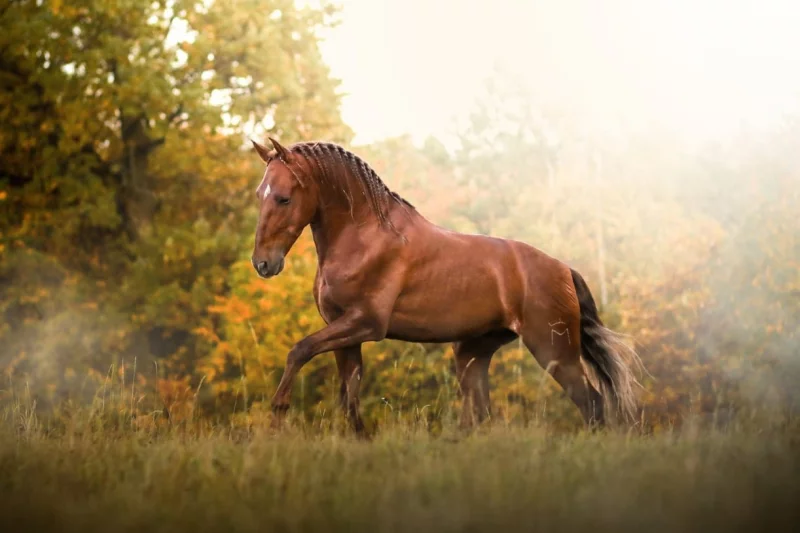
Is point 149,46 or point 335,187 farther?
point 149,46

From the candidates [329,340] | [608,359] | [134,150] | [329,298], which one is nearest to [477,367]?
[608,359]

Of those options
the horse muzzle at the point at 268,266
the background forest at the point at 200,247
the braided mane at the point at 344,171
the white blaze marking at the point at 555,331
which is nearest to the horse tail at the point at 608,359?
the white blaze marking at the point at 555,331

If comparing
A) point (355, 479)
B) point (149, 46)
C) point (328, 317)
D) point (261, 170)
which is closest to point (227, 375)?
point (261, 170)

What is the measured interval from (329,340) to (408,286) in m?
0.93

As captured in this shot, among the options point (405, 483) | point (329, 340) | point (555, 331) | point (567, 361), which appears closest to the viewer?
Answer: point (405, 483)

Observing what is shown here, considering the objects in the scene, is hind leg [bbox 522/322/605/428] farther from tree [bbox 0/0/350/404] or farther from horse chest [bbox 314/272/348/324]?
tree [bbox 0/0/350/404]

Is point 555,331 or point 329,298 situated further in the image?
point 555,331

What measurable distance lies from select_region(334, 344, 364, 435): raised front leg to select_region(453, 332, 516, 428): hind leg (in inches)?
52.9

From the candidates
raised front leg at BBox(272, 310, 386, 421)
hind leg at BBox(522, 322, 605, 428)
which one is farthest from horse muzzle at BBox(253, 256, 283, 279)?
hind leg at BBox(522, 322, 605, 428)

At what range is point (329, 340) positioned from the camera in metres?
7.24

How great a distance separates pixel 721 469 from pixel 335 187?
3913 millimetres

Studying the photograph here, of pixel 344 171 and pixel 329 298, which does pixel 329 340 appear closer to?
pixel 329 298

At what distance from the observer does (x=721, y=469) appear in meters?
4.84

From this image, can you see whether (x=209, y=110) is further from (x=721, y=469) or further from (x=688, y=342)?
(x=721, y=469)
